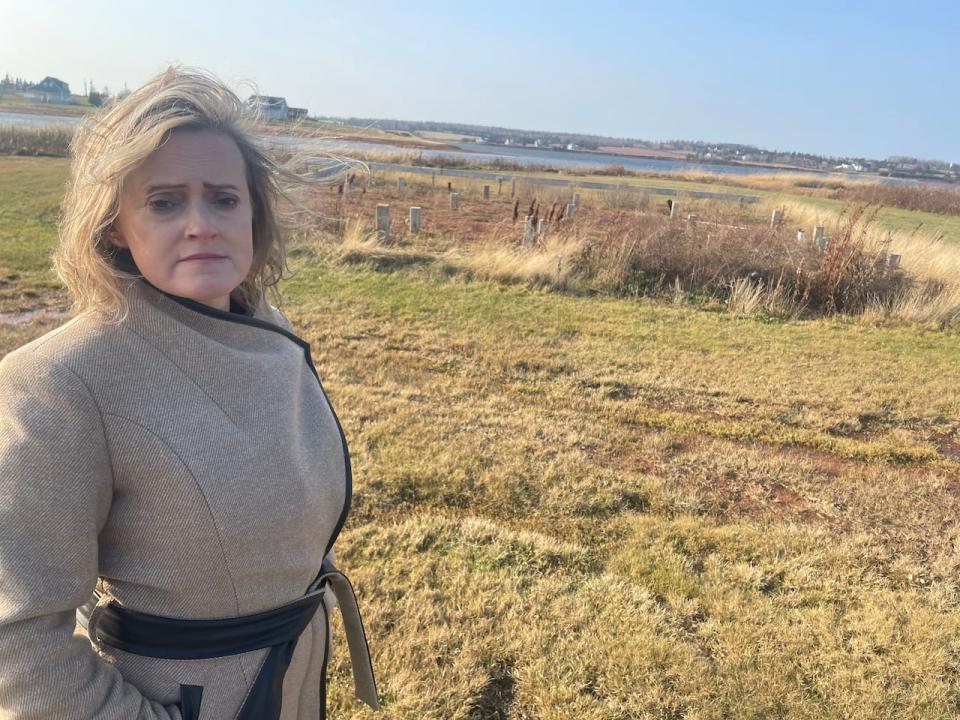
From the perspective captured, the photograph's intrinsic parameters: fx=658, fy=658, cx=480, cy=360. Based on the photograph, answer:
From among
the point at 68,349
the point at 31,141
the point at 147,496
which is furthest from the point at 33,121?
the point at 147,496

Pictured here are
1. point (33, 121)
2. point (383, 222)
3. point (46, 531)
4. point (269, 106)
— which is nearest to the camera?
point (46, 531)

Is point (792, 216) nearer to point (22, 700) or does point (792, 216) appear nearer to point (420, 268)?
point (420, 268)

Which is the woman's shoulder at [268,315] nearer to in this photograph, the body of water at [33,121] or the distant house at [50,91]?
the body of water at [33,121]

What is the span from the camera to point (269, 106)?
1606mm

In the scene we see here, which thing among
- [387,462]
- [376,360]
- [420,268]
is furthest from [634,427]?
[420,268]

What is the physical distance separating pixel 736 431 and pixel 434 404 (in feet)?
8.41

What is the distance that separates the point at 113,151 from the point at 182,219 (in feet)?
0.54

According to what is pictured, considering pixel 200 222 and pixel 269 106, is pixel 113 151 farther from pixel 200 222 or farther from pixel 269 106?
pixel 269 106

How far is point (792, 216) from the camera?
64.0 ft

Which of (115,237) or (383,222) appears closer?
(115,237)

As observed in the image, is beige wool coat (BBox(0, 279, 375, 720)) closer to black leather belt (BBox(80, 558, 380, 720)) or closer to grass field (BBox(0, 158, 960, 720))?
black leather belt (BBox(80, 558, 380, 720))

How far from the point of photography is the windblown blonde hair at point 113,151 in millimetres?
1208

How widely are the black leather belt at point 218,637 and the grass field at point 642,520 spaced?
4.00 ft

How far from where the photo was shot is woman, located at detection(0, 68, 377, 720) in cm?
105
